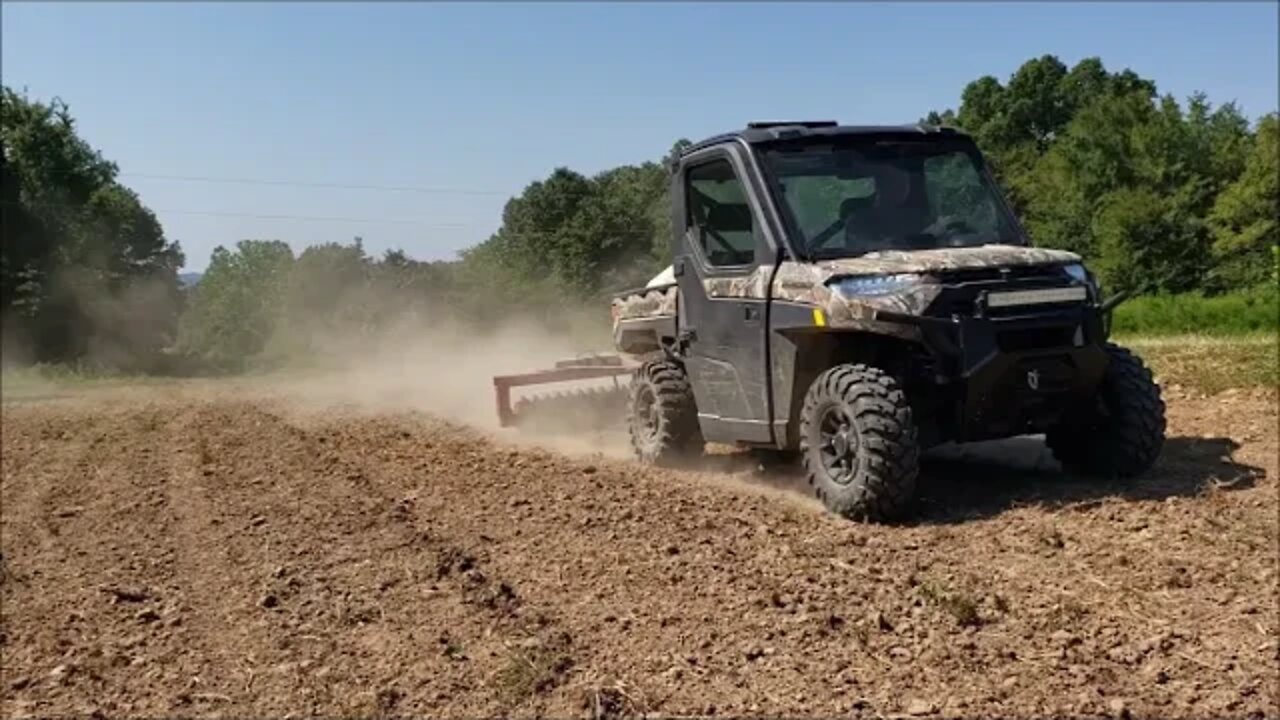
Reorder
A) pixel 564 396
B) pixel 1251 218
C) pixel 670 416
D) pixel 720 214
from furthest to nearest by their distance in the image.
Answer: pixel 1251 218, pixel 564 396, pixel 670 416, pixel 720 214

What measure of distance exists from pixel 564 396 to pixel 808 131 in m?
4.31

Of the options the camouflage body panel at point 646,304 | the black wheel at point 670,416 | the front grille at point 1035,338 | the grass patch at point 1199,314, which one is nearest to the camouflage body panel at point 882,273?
the front grille at point 1035,338

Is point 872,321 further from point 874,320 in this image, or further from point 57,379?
point 57,379

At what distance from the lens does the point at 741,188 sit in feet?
24.0

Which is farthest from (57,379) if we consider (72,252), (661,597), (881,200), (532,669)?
(532,669)

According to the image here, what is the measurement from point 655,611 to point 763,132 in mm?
3557

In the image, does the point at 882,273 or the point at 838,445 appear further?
the point at 838,445

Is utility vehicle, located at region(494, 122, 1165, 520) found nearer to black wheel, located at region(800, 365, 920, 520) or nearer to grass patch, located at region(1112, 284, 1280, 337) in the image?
black wheel, located at region(800, 365, 920, 520)

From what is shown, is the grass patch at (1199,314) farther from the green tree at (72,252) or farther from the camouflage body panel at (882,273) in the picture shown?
the green tree at (72,252)

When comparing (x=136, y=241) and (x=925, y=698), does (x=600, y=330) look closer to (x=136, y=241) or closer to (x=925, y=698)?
(x=925, y=698)

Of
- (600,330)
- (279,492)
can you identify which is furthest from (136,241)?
(279,492)

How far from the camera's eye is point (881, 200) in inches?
281

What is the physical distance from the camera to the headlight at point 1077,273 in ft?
20.9

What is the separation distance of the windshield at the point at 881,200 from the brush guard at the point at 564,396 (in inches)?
154
